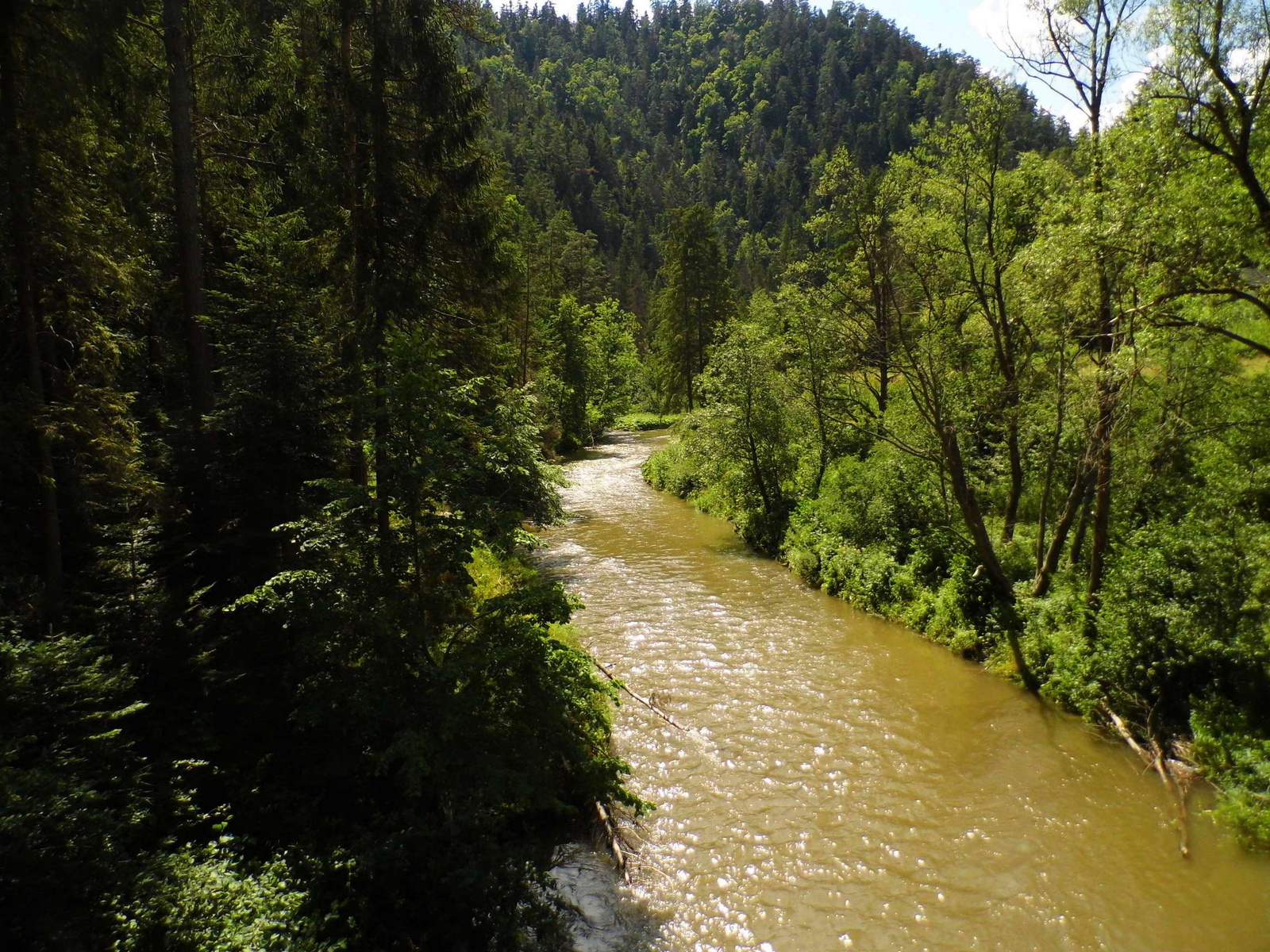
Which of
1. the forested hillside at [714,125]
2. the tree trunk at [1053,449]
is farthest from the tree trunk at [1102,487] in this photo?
the forested hillside at [714,125]

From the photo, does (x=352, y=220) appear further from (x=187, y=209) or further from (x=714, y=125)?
(x=714, y=125)

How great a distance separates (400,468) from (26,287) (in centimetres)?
517

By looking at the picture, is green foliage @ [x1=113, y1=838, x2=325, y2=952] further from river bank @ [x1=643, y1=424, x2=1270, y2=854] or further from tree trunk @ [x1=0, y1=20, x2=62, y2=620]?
river bank @ [x1=643, y1=424, x2=1270, y2=854]

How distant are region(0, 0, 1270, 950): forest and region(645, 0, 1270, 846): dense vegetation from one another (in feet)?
0.22

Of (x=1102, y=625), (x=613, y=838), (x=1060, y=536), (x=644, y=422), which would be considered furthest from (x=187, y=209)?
(x=644, y=422)

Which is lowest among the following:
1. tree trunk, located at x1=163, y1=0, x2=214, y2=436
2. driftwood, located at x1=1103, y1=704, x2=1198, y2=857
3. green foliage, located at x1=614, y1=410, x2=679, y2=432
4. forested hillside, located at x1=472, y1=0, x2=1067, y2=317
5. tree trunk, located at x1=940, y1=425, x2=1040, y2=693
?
driftwood, located at x1=1103, y1=704, x2=1198, y2=857

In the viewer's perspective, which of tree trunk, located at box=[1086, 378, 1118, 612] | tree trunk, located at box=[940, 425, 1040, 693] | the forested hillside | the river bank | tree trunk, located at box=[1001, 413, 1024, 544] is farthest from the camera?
the forested hillside

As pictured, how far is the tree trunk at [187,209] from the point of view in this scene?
9.96 m

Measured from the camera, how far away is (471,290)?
13.8 metres

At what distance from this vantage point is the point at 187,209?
10.3 metres

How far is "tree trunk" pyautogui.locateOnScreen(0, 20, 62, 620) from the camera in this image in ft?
23.3

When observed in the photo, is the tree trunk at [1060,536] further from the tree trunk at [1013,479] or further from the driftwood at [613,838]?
the driftwood at [613,838]

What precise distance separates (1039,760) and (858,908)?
168 inches

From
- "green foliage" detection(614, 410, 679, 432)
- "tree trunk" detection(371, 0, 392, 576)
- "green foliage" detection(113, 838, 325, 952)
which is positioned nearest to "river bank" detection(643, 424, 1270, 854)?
"green foliage" detection(113, 838, 325, 952)
